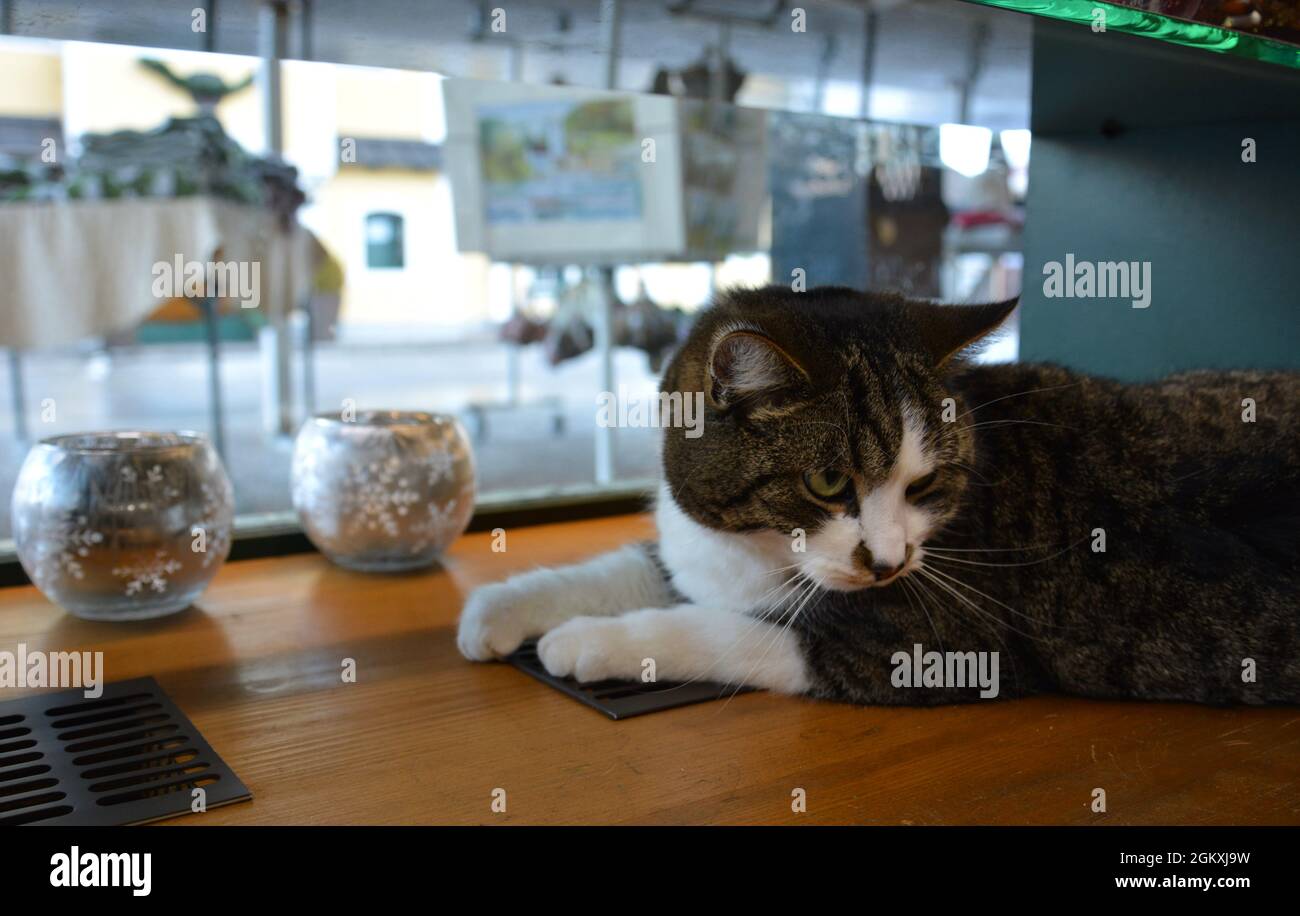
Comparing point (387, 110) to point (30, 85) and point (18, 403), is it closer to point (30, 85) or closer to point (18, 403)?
point (30, 85)

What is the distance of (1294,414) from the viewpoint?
3.50ft

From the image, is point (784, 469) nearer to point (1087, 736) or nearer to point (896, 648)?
point (896, 648)

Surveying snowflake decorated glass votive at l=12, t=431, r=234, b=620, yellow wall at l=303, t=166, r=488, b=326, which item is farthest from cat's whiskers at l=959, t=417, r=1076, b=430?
yellow wall at l=303, t=166, r=488, b=326

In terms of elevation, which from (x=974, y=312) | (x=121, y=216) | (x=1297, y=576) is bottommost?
(x=1297, y=576)

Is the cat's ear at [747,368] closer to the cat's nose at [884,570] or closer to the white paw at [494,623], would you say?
the cat's nose at [884,570]

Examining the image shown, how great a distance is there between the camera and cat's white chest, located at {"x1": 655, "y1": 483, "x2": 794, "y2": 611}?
103 cm

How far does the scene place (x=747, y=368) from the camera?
3.14 ft

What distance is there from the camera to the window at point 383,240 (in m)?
4.13

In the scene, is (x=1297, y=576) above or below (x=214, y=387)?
below

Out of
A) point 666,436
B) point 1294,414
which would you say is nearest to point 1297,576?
point 1294,414

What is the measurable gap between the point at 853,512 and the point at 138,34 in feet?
2.92

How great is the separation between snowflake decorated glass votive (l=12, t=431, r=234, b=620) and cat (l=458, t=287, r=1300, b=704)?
32 centimetres

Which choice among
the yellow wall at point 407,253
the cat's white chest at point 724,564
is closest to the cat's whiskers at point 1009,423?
the cat's white chest at point 724,564
